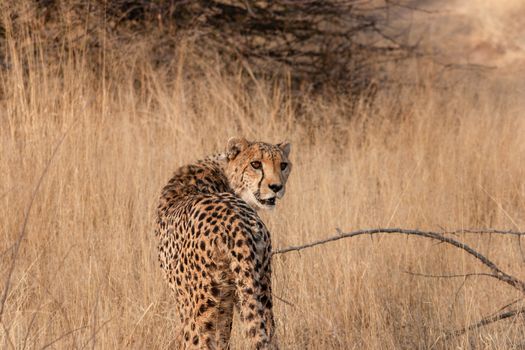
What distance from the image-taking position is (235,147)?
322 cm

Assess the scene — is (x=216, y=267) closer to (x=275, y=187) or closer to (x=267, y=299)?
(x=267, y=299)

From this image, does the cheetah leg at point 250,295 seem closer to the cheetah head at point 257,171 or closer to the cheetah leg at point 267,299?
the cheetah leg at point 267,299

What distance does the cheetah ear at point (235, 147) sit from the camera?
3207 millimetres

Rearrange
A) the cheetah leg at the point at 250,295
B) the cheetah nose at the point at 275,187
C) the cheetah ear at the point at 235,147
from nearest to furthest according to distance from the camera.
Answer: the cheetah leg at the point at 250,295 < the cheetah nose at the point at 275,187 < the cheetah ear at the point at 235,147

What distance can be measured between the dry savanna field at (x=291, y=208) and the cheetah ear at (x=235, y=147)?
0.42m

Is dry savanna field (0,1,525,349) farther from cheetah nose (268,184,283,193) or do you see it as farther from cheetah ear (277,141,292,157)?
cheetah ear (277,141,292,157)

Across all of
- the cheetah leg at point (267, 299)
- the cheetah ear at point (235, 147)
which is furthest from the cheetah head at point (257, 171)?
the cheetah leg at point (267, 299)

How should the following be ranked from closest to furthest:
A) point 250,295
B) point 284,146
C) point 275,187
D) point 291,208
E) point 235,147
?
point 250,295 < point 275,187 < point 235,147 < point 284,146 < point 291,208

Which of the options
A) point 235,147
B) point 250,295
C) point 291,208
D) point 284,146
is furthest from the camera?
point 291,208

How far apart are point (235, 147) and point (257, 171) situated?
0.14 m

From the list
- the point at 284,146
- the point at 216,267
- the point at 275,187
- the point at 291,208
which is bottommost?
the point at 291,208

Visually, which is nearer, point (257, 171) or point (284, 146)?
point (257, 171)

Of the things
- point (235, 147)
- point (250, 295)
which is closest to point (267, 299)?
point (250, 295)

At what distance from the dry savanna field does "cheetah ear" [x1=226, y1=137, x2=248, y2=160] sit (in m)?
0.42
